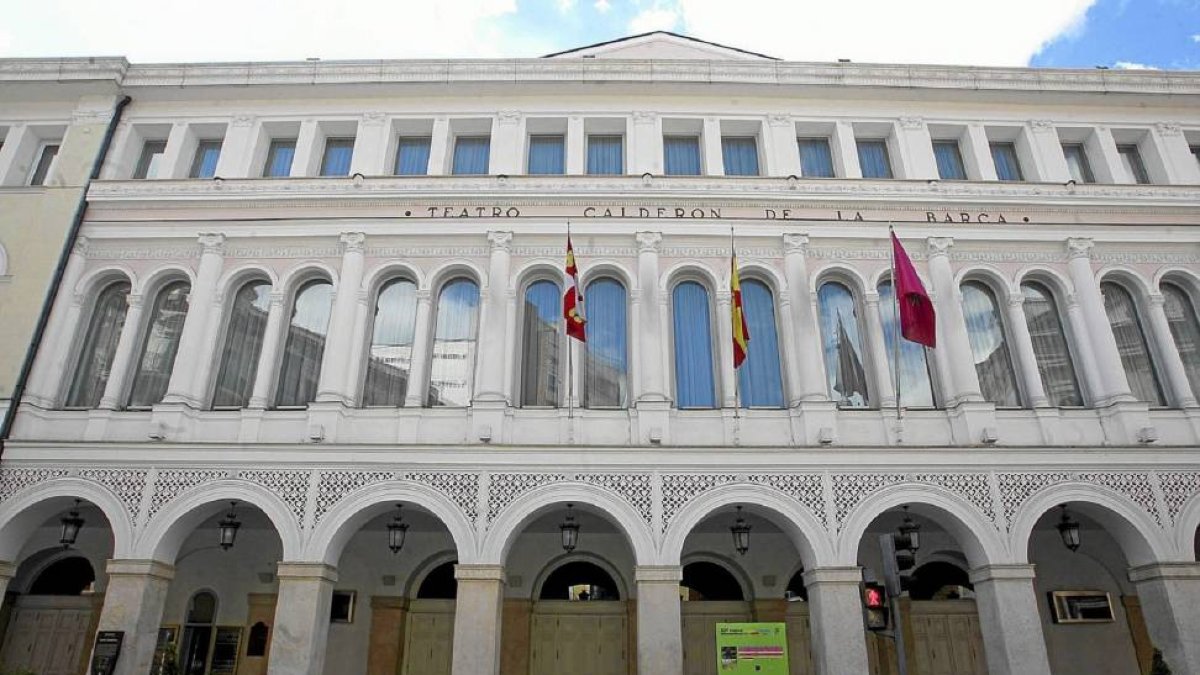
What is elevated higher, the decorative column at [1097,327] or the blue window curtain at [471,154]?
the blue window curtain at [471,154]

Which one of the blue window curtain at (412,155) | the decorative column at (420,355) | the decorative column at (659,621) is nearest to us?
the decorative column at (659,621)

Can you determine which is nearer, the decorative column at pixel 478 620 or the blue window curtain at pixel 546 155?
the decorative column at pixel 478 620

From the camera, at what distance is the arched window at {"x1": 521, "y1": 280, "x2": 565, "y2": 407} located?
16016 mm

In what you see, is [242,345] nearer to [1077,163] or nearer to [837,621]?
[837,621]

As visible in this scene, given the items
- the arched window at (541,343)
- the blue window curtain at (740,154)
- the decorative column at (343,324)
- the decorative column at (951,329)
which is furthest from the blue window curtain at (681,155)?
the decorative column at (343,324)

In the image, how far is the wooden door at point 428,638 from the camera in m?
16.5

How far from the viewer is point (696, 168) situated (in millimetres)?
18438

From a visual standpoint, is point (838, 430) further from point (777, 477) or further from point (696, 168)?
point (696, 168)

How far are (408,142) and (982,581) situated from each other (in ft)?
52.8

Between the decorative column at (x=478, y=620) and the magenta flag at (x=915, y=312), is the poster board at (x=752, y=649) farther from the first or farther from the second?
the magenta flag at (x=915, y=312)

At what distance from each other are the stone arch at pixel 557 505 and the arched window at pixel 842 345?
16.2 ft

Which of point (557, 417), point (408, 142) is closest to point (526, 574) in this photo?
point (557, 417)

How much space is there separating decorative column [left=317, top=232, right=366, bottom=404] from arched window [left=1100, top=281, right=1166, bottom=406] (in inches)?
652

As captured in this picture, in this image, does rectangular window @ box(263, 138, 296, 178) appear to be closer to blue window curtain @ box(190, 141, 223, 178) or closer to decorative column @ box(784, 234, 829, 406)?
blue window curtain @ box(190, 141, 223, 178)
